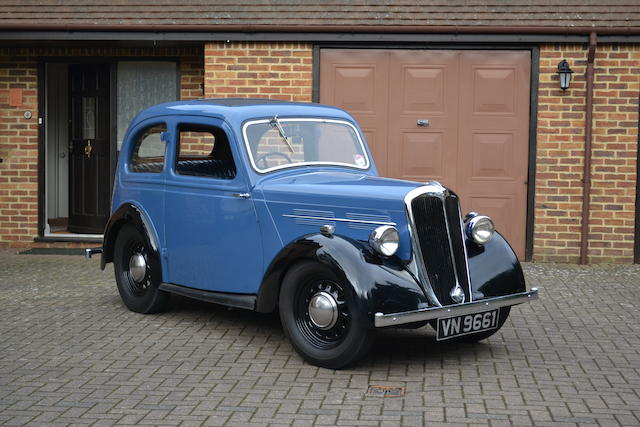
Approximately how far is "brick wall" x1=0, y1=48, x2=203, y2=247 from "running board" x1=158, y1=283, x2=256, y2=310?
18.5 feet

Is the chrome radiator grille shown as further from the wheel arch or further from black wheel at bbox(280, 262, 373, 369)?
the wheel arch

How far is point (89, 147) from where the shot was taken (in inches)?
513

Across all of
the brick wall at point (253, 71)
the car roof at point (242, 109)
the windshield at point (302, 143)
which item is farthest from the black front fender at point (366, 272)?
the brick wall at point (253, 71)

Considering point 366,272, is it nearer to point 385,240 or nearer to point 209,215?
point 385,240

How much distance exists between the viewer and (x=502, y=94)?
11625mm

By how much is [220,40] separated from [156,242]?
4.77m

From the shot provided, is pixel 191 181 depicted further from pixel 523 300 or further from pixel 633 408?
pixel 633 408

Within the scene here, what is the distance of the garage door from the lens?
11617 millimetres

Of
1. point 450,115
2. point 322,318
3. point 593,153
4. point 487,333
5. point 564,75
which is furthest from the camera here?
point 450,115

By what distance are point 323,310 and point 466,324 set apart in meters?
0.95

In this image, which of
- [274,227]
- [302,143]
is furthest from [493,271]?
[302,143]

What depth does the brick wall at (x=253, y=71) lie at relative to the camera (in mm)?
11828

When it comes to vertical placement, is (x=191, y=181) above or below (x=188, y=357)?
above

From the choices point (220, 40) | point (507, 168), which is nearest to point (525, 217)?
point (507, 168)
